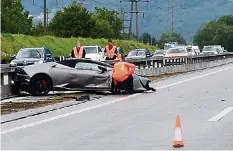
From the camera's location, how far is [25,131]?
542 inches

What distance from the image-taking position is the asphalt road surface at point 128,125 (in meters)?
11.9

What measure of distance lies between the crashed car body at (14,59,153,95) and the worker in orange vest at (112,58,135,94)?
0.21m

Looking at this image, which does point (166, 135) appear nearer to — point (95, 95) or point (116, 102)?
point (116, 102)

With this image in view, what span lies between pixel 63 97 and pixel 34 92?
3.07 feet

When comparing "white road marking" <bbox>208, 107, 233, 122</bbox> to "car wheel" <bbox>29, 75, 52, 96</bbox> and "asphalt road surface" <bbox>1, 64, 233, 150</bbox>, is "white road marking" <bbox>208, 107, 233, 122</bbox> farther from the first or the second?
"car wheel" <bbox>29, 75, 52, 96</bbox>

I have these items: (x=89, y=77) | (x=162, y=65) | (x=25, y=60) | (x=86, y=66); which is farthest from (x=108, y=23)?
(x=89, y=77)

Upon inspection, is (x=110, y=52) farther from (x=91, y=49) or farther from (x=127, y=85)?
(x=91, y=49)

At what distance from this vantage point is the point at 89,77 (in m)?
23.3

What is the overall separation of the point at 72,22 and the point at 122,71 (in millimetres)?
63245

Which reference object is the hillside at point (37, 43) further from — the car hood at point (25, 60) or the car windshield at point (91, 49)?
the car hood at point (25, 60)

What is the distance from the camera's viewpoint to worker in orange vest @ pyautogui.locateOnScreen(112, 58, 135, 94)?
23.3m

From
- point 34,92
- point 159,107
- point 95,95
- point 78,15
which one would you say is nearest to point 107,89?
point 95,95

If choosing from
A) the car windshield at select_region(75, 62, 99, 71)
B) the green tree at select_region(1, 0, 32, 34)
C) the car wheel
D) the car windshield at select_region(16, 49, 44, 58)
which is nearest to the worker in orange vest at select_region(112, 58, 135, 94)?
the car windshield at select_region(75, 62, 99, 71)

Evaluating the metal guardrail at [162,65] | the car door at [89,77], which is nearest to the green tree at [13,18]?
the metal guardrail at [162,65]
